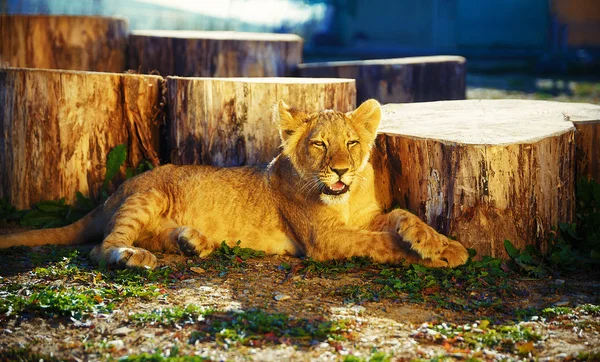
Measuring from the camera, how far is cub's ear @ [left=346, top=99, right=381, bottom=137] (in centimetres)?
570

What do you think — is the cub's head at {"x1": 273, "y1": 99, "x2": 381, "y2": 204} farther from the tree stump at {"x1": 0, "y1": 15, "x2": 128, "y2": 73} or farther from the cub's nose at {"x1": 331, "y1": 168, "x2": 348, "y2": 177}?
the tree stump at {"x1": 0, "y1": 15, "x2": 128, "y2": 73}

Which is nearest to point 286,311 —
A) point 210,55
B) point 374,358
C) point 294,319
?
point 294,319

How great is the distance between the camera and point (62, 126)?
6.93 metres

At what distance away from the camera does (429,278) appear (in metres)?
5.17

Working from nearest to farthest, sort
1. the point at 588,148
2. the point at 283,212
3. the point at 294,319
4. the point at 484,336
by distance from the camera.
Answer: the point at 484,336 → the point at 294,319 → the point at 283,212 → the point at 588,148

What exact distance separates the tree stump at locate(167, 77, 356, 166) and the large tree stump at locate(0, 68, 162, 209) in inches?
18.4

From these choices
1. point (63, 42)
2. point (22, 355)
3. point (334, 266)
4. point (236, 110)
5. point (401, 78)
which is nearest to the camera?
point (22, 355)

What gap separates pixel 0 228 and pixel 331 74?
169 inches

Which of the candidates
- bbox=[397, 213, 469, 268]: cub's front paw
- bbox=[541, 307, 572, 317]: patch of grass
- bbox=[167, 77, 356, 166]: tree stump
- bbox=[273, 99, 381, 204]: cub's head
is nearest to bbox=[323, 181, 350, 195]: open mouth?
bbox=[273, 99, 381, 204]: cub's head

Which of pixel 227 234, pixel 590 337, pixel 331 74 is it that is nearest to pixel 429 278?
pixel 590 337

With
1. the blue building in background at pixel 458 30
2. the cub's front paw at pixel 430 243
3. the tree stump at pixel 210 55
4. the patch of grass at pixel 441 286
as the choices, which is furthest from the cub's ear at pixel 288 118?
the blue building in background at pixel 458 30

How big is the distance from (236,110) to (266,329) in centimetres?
283

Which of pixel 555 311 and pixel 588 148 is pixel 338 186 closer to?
pixel 555 311

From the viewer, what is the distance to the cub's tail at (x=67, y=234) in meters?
6.05
